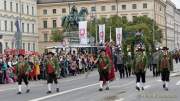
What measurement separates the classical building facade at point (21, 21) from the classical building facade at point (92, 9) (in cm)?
1566

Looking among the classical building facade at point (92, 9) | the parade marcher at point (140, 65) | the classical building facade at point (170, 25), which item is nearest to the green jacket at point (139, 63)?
the parade marcher at point (140, 65)

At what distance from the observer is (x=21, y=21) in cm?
11012

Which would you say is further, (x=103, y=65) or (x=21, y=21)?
(x=21, y=21)

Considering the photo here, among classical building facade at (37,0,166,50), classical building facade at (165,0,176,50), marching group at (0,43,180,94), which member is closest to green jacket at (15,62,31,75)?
marching group at (0,43,180,94)

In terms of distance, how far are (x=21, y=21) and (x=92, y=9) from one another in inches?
1121

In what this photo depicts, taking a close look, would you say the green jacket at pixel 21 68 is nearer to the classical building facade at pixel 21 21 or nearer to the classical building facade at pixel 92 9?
the classical building facade at pixel 21 21

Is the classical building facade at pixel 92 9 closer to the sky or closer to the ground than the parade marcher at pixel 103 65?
closer to the sky

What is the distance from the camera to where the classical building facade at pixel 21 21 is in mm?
105000

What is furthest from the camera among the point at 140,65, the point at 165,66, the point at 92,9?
the point at 92,9

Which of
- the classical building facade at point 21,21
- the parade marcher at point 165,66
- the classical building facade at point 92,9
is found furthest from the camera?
the classical building facade at point 92,9

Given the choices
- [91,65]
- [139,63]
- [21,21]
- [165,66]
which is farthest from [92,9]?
[139,63]

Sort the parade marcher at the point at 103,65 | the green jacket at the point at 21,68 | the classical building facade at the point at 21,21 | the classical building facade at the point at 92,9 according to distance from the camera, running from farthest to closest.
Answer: the classical building facade at the point at 92,9 → the classical building facade at the point at 21,21 → the green jacket at the point at 21,68 → the parade marcher at the point at 103,65

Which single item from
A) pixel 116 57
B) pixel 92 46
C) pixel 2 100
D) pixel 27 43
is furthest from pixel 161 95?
pixel 27 43

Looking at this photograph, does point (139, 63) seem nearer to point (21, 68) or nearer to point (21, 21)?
point (21, 68)
